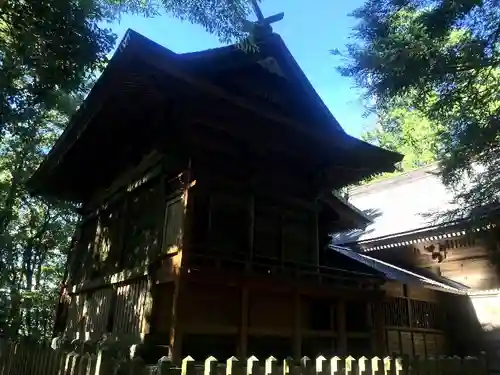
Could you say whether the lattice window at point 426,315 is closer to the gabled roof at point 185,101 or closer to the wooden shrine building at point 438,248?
the wooden shrine building at point 438,248

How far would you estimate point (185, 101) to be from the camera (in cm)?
689

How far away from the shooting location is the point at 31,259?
693 inches

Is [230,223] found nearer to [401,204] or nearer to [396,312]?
[396,312]

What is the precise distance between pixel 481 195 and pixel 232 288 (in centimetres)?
480

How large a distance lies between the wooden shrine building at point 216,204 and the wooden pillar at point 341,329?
3 cm

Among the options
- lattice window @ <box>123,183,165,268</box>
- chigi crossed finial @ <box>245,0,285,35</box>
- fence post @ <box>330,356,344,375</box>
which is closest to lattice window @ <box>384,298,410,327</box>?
lattice window @ <box>123,183,165,268</box>

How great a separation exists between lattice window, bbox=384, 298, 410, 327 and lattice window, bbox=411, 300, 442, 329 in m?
0.38

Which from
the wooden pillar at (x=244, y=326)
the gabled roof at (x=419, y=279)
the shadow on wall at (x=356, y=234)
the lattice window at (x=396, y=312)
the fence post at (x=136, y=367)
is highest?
the shadow on wall at (x=356, y=234)

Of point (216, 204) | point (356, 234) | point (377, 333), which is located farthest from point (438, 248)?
point (216, 204)

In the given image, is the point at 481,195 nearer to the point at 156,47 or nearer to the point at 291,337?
the point at 291,337

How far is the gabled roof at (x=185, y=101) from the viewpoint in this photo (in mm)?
6148

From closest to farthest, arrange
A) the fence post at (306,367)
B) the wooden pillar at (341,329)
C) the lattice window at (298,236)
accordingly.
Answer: the fence post at (306,367), the wooden pillar at (341,329), the lattice window at (298,236)

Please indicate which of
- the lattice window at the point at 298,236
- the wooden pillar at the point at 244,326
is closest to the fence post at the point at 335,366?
the wooden pillar at the point at 244,326

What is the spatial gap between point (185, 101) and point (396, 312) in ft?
27.1
